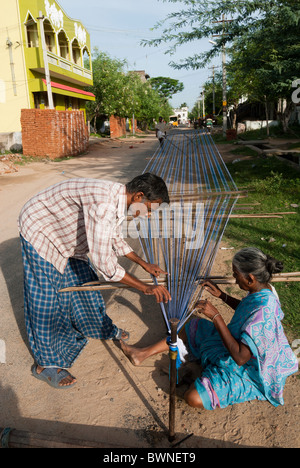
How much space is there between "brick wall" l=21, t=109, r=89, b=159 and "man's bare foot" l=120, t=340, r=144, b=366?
36.5ft

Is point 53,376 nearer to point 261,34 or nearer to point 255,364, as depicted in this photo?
point 255,364

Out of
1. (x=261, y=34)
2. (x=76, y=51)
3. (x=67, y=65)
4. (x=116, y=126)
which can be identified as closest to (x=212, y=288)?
(x=261, y=34)

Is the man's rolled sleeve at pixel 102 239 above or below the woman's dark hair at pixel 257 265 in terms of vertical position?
above

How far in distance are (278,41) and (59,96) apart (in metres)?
15.1

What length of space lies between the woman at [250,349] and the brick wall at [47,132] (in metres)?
11.6

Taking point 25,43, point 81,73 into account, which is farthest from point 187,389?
point 81,73

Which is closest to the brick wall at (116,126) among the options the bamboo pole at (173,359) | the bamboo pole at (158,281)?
the bamboo pole at (158,281)

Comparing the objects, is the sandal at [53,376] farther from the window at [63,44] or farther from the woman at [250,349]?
the window at [63,44]

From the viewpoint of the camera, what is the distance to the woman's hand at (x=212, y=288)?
2117 millimetres

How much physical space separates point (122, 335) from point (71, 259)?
69cm

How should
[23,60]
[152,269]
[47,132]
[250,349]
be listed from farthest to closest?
[23,60] < [47,132] < [152,269] < [250,349]

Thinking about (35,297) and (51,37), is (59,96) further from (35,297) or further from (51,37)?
(35,297)

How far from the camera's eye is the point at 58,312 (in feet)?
7.11

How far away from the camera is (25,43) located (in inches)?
540
